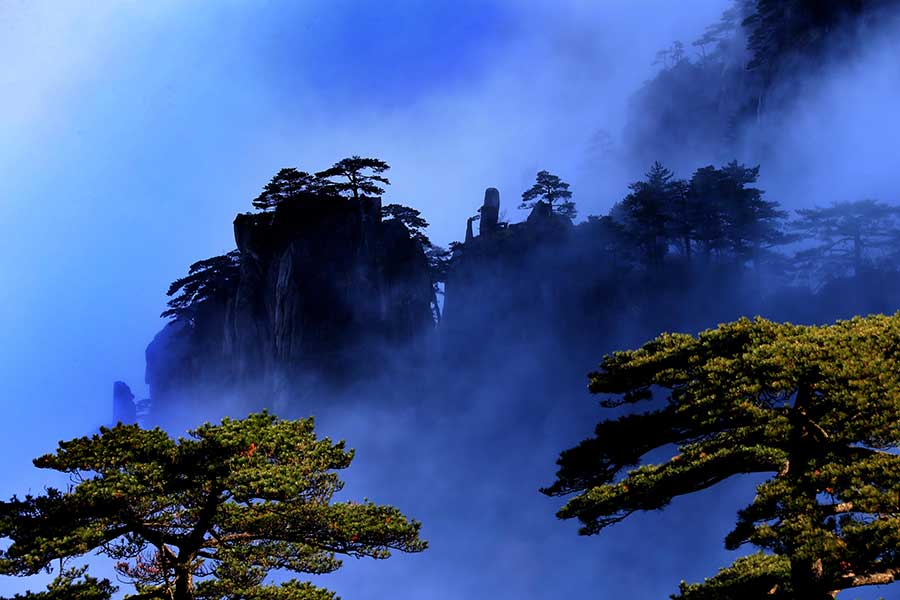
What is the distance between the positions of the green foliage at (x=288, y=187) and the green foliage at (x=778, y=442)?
2048 inches

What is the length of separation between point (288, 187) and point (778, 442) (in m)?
55.7

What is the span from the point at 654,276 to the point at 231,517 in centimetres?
5842

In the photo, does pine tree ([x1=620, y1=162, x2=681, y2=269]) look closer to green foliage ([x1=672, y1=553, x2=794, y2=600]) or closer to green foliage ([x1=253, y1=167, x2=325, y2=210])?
green foliage ([x1=253, y1=167, x2=325, y2=210])

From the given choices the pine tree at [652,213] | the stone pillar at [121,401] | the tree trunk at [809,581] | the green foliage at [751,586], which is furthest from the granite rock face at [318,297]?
the stone pillar at [121,401]

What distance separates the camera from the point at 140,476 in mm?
11391

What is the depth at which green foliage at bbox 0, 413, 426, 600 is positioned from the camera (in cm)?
1103

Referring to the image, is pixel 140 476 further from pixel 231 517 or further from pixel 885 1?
pixel 885 1

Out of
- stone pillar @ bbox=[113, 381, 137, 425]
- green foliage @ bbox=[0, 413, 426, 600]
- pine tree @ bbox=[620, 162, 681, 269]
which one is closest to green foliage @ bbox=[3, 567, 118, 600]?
green foliage @ bbox=[0, 413, 426, 600]

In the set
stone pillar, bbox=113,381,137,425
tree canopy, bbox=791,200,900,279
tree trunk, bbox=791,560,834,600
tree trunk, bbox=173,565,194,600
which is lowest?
tree trunk, bbox=791,560,834,600

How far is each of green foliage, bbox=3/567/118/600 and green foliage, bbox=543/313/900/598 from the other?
7516 millimetres

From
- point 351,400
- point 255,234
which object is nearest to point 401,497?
point 351,400

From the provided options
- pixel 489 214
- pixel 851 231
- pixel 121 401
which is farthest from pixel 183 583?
pixel 121 401

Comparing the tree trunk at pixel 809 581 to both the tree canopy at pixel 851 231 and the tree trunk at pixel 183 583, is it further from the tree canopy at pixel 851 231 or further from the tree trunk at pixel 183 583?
the tree canopy at pixel 851 231

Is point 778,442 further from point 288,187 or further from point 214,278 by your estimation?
point 214,278
